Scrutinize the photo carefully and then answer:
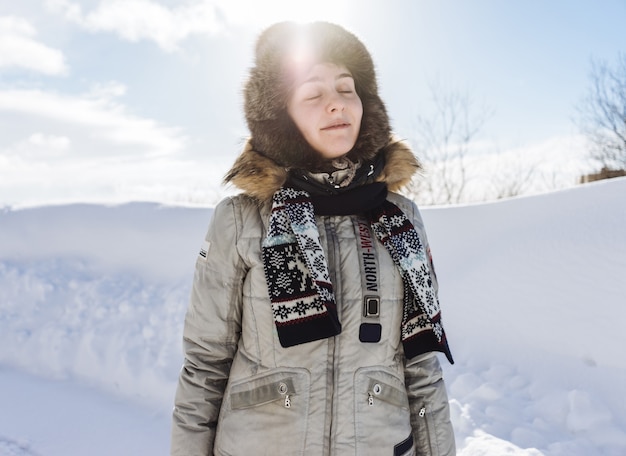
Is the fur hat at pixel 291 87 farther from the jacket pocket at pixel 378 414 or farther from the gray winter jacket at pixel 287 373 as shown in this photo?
the jacket pocket at pixel 378 414

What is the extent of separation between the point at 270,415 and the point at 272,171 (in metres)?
0.71

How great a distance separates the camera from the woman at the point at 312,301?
1.28 metres

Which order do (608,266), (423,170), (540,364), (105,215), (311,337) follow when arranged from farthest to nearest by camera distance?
(105,215) < (608,266) < (540,364) < (423,170) < (311,337)

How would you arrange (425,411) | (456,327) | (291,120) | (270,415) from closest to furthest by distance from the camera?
(270,415)
(425,411)
(291,120)
(456,327)

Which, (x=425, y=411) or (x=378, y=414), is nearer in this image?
(x=378, y=414)

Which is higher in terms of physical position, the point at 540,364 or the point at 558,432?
the point at 540,364

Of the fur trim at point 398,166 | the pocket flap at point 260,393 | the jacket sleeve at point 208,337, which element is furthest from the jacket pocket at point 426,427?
the fur trim at point 398,166

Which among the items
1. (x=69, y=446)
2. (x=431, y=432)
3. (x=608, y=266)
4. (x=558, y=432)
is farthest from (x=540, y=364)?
(x=69, y=446)

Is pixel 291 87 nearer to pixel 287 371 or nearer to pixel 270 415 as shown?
pixel 287 371

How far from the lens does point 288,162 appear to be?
1.52m

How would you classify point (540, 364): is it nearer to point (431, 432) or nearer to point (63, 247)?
point (431, 432)

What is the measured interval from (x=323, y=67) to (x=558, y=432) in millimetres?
2621

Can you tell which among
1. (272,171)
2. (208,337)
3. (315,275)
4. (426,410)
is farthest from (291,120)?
(426,410)

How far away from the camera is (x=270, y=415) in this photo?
1.28 meters
